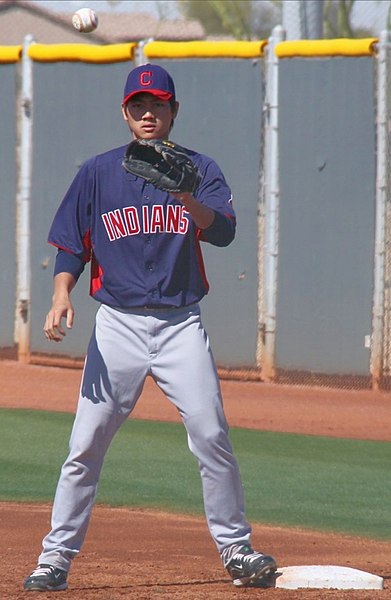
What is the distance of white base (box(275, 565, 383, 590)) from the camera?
16.0ft

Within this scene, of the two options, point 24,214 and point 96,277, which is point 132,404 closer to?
point 96,277

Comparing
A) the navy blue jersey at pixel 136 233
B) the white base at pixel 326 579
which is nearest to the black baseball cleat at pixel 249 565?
the white base at pixel 326 579

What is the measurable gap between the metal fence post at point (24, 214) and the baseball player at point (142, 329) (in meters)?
8.23

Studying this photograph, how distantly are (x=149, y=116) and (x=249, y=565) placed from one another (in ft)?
Result: 5.34

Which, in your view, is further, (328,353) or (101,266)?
(328,353)

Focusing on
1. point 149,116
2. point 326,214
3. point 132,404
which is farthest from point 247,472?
point 326,214

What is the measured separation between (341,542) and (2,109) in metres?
7.95

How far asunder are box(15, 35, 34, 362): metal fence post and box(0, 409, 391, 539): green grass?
3079mm

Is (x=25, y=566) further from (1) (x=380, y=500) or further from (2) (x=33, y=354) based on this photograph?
(2) (x=33, y=354)

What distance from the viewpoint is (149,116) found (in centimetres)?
465

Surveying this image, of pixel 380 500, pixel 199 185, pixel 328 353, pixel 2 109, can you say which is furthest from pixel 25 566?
pixel 2 109

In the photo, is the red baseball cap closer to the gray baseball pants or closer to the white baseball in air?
the gray baseball pants

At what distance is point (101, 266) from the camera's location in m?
4.75

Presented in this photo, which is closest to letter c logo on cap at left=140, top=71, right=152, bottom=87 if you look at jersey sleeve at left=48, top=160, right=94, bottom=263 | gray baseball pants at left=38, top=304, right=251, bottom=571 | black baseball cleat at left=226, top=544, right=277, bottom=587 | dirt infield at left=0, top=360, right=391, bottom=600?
jersey sleeve at left=48, top=160, right=94, bottom=263
